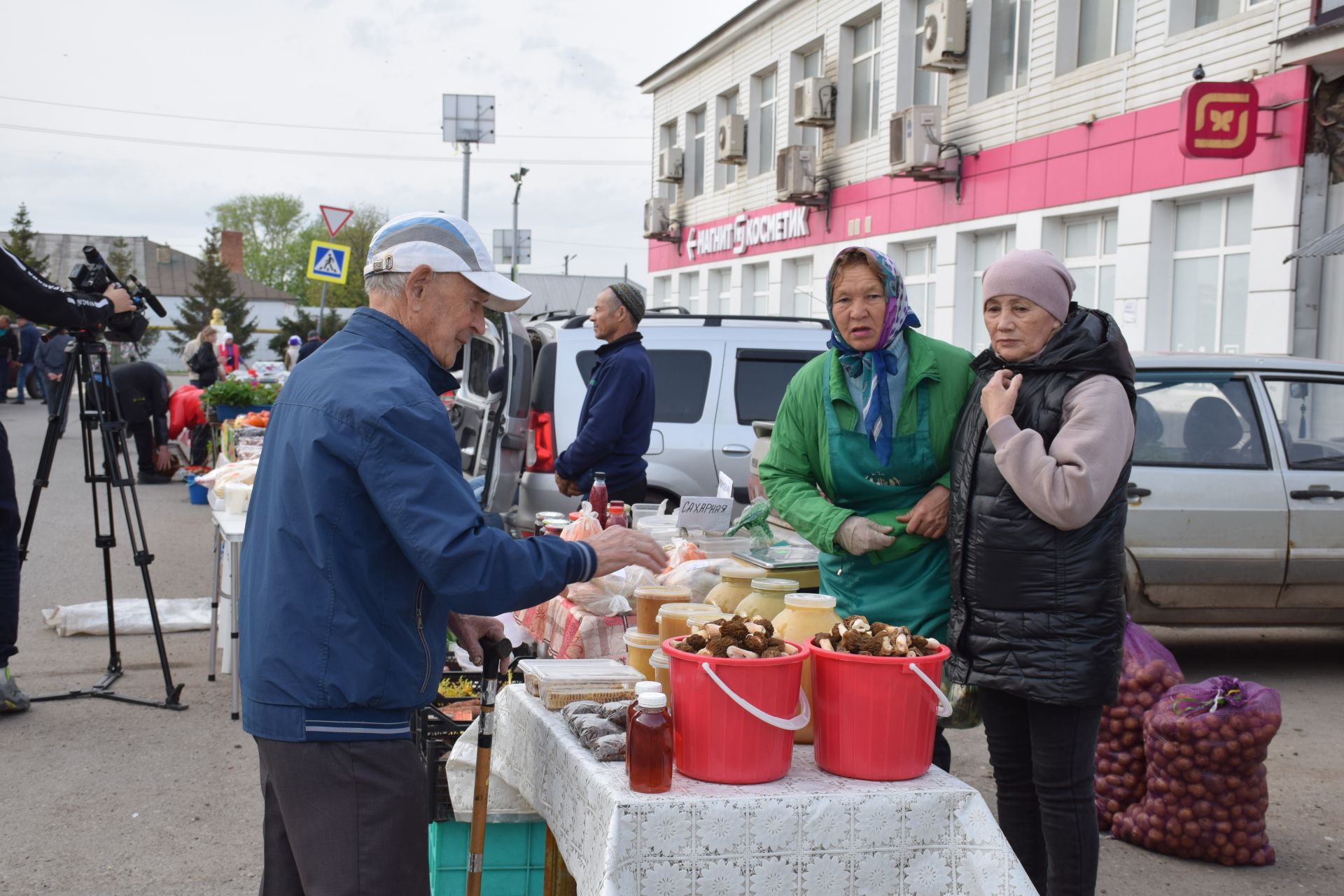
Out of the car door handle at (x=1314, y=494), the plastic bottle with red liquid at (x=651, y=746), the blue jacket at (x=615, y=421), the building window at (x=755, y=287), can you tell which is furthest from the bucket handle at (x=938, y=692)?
the building window at (x=755, y=287)

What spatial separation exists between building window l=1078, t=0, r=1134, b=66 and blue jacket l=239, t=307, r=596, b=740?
1390 centimetres

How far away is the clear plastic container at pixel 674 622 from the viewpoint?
3193mm

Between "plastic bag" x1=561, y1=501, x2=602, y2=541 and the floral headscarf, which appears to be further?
"plastic bag" x1=561, y1=501, x2=602, y2=541

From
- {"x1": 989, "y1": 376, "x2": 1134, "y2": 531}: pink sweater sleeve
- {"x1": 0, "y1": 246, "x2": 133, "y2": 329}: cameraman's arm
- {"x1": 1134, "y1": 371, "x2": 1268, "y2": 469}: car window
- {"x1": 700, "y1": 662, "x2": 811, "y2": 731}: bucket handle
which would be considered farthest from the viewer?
{"x1": 1134, "y1": 371, "x2": 1268, "y2": 469}: car window

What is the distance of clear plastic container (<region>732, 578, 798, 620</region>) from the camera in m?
3.34

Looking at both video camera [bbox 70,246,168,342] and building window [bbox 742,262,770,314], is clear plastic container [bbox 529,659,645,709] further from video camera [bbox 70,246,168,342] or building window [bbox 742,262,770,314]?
building window [bbox 742,262,770,314]

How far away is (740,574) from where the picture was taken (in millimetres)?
3705

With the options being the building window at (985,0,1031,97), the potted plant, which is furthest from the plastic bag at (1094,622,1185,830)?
the building window at (985,0,1031,97)

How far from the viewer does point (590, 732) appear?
271 centimetres

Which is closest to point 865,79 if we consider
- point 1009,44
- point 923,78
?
point 923,78

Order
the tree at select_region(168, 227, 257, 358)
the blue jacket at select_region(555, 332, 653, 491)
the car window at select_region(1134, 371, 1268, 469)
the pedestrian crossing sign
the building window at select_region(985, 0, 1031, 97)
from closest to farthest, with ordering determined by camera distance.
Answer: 1. the blue jacket at select_region(555, 332, 653, 491)
2. the car window at select_region(1134, 371, 1268, 469)
3. the building window at select_region(985, 0, 1031, 97)
4. the pedestrian crossing sign
5. the tree at select_region(168, 227, 257, 358)

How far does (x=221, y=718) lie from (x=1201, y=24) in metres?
12.5

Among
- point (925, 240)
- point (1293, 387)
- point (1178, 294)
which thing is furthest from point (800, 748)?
point (925, 240)

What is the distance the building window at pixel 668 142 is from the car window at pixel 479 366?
21.6 metres
